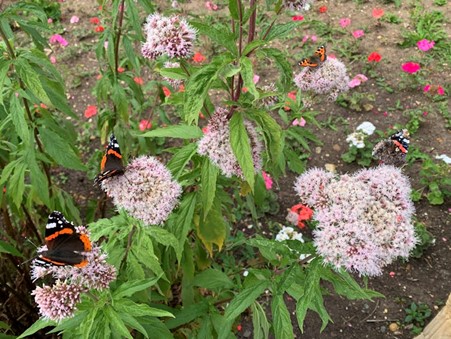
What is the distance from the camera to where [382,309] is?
3.84 metres

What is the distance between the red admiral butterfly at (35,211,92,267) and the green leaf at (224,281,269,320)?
2.45ft

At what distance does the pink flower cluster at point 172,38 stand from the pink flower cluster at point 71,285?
891mm

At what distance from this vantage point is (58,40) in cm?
590

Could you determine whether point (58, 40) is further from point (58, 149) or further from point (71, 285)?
point (71, 285)

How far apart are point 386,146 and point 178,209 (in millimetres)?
1227

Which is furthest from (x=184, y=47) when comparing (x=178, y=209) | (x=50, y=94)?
(x=50, y=94)

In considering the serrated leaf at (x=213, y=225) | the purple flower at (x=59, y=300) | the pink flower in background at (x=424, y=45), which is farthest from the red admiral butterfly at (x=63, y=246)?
the pink flower in background at (x=424, y=45)

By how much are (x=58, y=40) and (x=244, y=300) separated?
15.8 feet

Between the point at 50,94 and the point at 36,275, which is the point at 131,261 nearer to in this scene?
the point at 36,275

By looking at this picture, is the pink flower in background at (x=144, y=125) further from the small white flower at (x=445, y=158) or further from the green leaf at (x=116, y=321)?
the small white flower at (x=445, y=158)

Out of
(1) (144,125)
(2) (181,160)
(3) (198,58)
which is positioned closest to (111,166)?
(2) (181,160)

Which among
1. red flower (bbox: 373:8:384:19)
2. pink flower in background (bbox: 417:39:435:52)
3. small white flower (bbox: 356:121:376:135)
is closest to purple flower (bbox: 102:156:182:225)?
small white flower (bbox: 356:121:376:135)

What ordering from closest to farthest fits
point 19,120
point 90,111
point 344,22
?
point 19,120 < point 90,111 < point 344,22

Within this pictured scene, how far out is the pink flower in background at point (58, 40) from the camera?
19.0 ft
